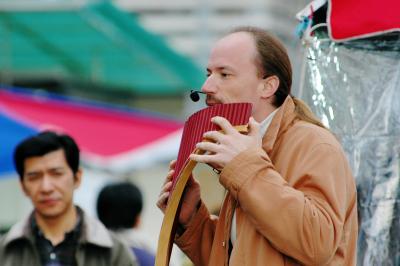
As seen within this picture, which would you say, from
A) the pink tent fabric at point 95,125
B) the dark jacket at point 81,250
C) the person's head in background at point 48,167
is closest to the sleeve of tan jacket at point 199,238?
the dark jacket at point 81,250

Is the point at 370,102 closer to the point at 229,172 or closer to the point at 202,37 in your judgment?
the point at 229,172

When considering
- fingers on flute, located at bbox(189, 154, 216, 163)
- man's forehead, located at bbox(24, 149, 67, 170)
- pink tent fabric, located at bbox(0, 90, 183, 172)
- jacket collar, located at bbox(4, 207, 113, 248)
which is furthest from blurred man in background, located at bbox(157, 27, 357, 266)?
pink tent fabric, located at bbox(0, 90, 183, 172)

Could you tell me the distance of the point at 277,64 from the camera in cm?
386

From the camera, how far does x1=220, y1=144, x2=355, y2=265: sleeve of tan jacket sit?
11.3 feet

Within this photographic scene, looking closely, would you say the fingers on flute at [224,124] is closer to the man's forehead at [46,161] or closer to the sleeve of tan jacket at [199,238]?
the sleeve of tan jacket at [199,238]

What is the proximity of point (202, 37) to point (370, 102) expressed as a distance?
894 inches

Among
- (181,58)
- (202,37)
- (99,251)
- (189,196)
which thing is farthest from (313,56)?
(202,37)

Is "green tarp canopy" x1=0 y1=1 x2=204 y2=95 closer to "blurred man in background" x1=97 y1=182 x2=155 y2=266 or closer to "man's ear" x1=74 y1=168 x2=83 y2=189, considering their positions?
"blurred man in background" x1=97 y1=182 x2=155 y2=266

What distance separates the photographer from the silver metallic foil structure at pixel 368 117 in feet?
14.4

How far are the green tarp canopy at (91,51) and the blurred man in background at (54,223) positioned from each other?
1013 centimetres

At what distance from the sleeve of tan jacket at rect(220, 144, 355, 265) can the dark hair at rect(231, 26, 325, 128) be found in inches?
11.5

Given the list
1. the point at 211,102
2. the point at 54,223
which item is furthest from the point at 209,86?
the point at 54,223

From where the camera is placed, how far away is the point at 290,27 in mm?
30781

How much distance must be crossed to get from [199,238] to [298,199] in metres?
0.79
